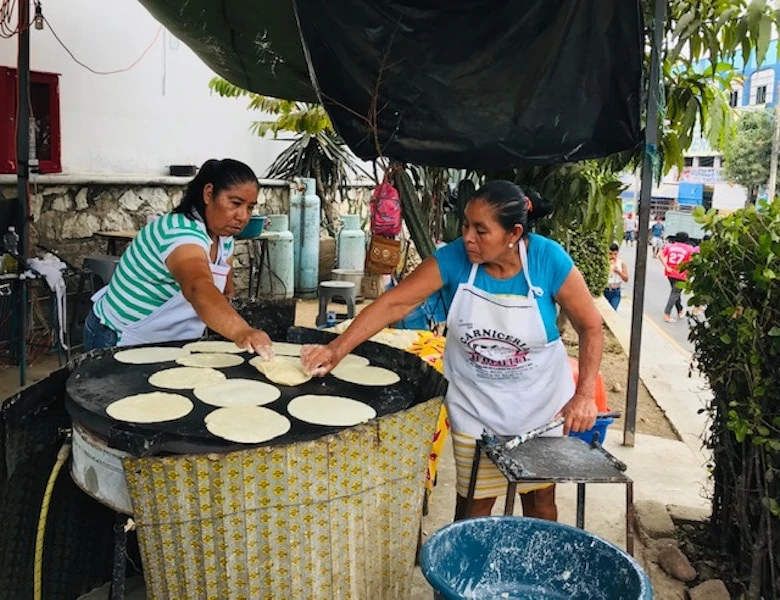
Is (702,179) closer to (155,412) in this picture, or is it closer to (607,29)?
(607,29)

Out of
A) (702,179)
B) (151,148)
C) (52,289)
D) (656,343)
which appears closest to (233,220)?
(52,289)

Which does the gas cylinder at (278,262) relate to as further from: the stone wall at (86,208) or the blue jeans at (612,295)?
the blue jeans at (612,295)

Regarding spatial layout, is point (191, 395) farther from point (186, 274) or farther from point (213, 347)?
point (213, 347)

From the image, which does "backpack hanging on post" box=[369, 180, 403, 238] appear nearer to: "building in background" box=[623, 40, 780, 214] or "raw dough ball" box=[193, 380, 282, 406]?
"raw dough ball" box=[193, 380, 282, 406]

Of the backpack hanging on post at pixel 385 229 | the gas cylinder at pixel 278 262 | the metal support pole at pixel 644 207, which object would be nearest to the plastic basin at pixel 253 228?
the gas cylinder at pixel 278 262

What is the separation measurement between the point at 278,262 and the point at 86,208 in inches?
109

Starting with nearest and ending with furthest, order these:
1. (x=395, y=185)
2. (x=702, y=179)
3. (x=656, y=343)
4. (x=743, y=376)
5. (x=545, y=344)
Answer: (x=545, y=344) → (x=743, y=376) → (x=395, y=185) → (x=656, y=343) → (x=702, y=179)

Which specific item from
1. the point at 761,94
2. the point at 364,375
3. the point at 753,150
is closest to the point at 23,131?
the point at 364,375

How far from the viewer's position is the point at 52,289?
196 inches

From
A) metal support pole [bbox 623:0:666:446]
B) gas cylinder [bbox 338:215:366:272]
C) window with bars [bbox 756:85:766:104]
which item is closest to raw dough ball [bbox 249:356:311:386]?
metal support pole [bbox 623:0:666:446]

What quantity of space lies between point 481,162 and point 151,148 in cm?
489

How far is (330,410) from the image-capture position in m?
2.04

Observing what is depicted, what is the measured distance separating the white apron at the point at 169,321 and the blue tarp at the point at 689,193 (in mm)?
35877

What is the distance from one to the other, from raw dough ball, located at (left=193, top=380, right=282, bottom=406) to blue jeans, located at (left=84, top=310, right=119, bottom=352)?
0.69m
